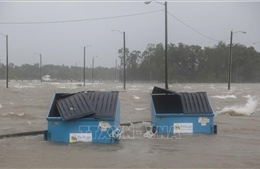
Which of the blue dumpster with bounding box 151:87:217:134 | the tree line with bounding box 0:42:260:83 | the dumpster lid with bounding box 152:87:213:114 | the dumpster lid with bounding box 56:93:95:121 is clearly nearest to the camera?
the dumpster lid with bounding box 56:93:95:121

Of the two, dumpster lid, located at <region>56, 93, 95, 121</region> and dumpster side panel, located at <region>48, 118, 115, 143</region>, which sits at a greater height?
dumpster lid, located at <region>56, 93, 95, 121</region>

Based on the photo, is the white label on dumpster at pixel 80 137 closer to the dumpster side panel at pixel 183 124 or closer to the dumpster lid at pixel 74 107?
the dumpster lid at pixel 74 107

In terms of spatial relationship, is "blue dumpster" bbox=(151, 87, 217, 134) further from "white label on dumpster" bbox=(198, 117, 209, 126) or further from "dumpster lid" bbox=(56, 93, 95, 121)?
"dumpster lid" bbox=(56, 93, 95, 121)

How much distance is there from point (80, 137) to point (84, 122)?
17.2 inches

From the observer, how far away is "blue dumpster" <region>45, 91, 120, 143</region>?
1016 centimetres

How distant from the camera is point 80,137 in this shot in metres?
10.3

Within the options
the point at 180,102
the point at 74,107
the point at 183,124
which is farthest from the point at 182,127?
the point at 74,107

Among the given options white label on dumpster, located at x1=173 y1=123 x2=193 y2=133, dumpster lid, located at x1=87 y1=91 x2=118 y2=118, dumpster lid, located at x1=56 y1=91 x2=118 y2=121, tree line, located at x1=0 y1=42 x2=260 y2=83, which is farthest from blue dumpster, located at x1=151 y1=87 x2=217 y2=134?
tree line, located at x1=0 y1=42 x2=260 y2=83

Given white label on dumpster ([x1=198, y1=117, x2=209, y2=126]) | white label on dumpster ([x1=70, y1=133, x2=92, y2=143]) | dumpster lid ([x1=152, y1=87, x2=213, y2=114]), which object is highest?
dumpster lid ([x1=152, y1=87, x2=213, y2=114])

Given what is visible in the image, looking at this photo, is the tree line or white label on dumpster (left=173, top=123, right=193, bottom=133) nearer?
white label on dumpster (left=173, top=123, right=193, bottom=133)

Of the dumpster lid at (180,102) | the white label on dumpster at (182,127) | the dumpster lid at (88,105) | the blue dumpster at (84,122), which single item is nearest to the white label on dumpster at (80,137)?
the blue dumpster at (84,122)

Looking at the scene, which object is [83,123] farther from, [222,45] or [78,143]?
[222,45]

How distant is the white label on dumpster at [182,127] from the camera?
11.8m

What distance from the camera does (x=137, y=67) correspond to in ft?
524
